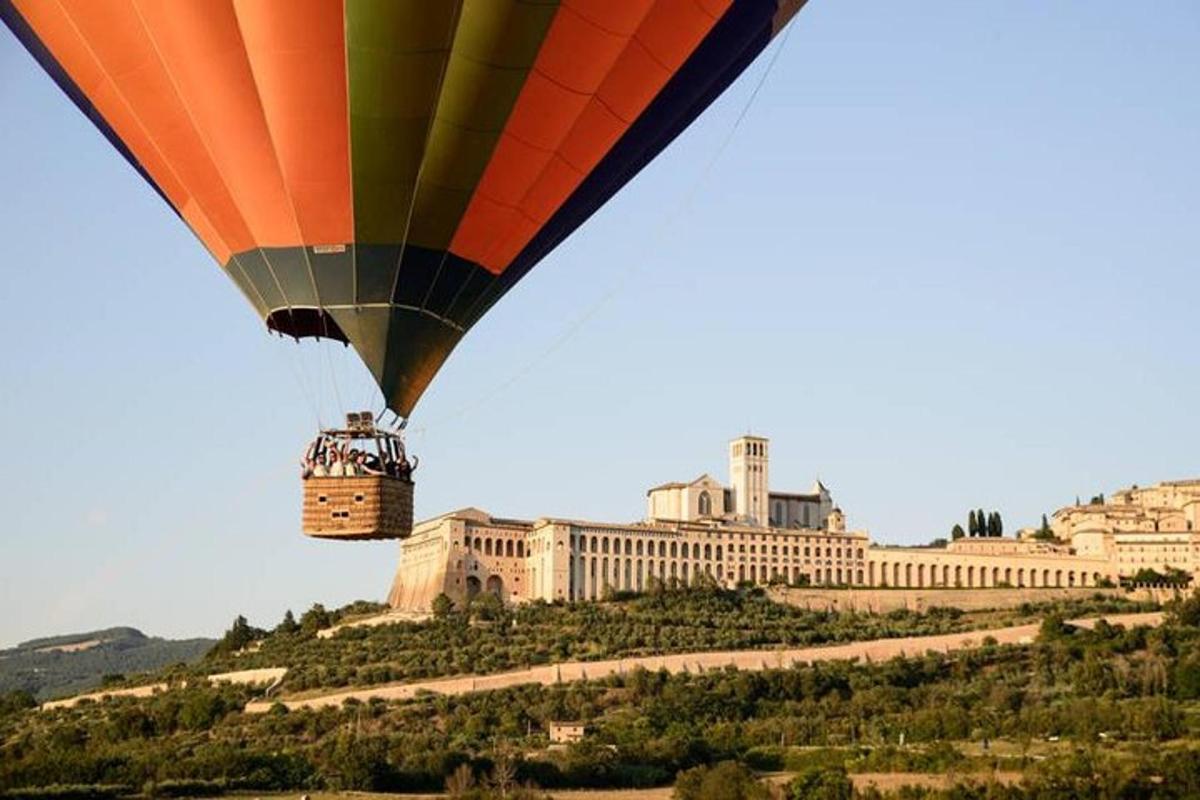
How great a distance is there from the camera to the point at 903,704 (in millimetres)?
39969

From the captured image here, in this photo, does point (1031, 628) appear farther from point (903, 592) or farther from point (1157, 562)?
point (1157, 562)

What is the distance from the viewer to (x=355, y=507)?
12172 millimetres

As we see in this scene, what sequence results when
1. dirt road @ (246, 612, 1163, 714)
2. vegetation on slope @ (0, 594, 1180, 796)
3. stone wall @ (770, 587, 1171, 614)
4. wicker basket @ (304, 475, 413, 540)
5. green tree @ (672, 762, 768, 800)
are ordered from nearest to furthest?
1. wicker basket @ (304, 475, 413, 540)
2. green tree @ (672, 762, 768, 800)
3. vegetation on slope @ (0, 594, 1180, 796)
4. dirt road @ (246, 612, 1163, 714)
5. stone wall @ (770, 587, 1171, 614)

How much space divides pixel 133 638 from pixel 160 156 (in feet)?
479

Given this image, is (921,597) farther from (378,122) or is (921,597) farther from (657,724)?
(378,122)

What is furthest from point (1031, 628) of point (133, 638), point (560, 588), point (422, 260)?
point (133, 638)

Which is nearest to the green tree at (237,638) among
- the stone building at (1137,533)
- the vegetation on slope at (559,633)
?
the vegetation on slope at (559,633)

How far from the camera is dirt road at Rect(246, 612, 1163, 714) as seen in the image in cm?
4238

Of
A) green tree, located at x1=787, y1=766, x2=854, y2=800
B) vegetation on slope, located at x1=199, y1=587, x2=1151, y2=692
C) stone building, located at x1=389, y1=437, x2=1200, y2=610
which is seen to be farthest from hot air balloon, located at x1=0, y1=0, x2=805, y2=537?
stone building, located at x1=389, y1=437, x2=1200, y2=610

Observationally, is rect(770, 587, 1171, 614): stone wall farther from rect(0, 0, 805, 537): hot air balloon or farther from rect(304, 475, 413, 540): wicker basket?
rect(304, 475, 413, 540): wicker basket

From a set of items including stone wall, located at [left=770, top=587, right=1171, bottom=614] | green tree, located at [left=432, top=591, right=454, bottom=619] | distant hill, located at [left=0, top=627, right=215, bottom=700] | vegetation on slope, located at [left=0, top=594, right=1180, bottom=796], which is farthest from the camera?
distant hill, located at [left=0, top=627, right=215, bottom=700]

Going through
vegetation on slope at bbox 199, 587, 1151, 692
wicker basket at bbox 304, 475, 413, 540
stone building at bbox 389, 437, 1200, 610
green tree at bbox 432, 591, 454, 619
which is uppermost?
stone building at bbox 389, 437, 1200, 610

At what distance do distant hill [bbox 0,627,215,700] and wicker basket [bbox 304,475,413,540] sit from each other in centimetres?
9709

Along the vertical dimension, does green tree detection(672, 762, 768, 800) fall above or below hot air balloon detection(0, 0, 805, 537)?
below
